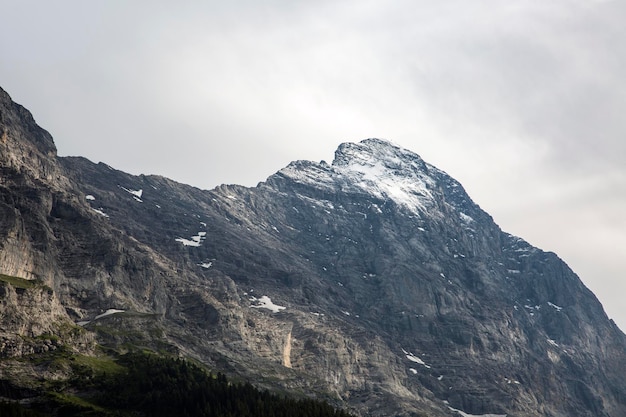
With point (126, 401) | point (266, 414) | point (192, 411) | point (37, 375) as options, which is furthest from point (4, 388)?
point (266, 414)

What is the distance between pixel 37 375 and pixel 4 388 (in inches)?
449

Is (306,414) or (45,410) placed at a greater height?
(306,414)

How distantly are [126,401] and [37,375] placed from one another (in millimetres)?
23928

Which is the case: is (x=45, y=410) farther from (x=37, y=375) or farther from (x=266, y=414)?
(x=266, y=414)

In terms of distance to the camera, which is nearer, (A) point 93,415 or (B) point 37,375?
(A) point 93,415

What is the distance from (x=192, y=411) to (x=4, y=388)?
153ft

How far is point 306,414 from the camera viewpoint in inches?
7815

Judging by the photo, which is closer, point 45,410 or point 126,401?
point 45,410

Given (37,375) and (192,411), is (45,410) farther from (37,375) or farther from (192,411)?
(192,411)

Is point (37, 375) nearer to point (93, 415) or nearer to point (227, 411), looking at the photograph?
point (93, 415)

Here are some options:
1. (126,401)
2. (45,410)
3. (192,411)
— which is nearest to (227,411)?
(192,411)

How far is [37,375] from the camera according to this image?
199m

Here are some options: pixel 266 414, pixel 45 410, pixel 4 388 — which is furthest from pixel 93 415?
pixel 266 414

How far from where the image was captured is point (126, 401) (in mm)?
199625
